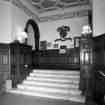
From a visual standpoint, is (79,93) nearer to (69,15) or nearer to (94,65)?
(94,65)

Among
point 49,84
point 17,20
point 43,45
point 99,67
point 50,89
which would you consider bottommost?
point 50,89

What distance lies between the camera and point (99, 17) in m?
4.82

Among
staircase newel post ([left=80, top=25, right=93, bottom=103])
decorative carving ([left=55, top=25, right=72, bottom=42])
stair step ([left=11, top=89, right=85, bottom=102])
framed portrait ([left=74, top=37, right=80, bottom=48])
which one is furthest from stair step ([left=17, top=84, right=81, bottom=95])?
decorative carving ([left=55, top=25, right=72, bottom=42])

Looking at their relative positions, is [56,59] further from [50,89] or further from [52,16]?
[52,16]

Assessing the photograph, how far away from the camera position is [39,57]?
309 inches

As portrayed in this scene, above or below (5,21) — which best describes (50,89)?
below

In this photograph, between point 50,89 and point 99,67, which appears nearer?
point 99,67

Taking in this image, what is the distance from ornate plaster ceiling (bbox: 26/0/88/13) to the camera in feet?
23.0

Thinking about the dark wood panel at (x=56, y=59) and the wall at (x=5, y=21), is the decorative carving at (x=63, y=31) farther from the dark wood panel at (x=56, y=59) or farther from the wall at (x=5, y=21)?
the wall at (x=5, y=21)

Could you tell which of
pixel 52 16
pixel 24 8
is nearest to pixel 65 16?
pixel 52 16

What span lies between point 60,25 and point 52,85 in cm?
423

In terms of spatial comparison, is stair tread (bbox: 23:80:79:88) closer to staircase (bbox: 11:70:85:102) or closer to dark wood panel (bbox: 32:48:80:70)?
staircase (bbox: 11:70:85:102)

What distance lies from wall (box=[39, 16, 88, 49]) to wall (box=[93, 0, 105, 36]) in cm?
249

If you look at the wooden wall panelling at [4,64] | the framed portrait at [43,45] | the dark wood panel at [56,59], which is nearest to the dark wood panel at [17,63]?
the wooden wall panelling at [4,64]
